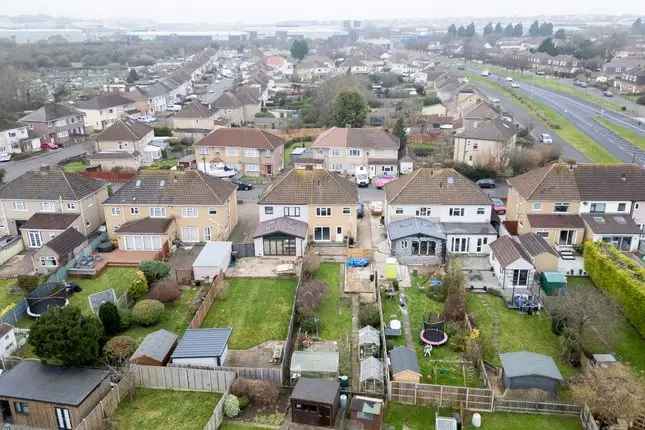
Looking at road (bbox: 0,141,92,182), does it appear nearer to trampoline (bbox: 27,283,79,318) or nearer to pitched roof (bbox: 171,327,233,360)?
trampoline (bbox: 27,283,79,318)

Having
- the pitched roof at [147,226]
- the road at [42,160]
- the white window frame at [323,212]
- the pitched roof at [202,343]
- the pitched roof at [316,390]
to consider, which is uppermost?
the white window frame at [323,212]

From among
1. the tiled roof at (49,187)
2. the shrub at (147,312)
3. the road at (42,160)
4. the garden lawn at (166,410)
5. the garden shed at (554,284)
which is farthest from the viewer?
the road at (42,160)

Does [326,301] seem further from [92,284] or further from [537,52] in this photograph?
[537,52]

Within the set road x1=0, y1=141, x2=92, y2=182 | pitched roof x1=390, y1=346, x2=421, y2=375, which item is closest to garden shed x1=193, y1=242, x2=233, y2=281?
pitched roof x1=390, y1=346, x2=421, y2=375

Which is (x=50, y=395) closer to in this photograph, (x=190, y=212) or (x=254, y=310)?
(x=254, y=310)

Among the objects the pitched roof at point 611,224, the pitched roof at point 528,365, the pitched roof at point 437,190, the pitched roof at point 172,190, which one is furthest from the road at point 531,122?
the pitched roof at point 172,190

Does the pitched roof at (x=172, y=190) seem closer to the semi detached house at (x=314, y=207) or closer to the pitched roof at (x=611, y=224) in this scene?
the semi detached house at (x=314, y=207)

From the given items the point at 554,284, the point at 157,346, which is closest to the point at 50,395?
the point at 157,346
